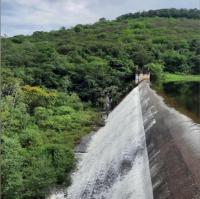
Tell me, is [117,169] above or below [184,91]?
below

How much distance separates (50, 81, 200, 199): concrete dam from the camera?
33.0ft

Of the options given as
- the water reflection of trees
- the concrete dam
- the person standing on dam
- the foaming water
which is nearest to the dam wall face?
the concrete dam

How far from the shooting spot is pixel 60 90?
35.5 m

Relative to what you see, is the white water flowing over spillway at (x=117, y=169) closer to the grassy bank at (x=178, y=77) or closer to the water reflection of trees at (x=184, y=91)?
the water reflection of trees at (x=184, y=91)

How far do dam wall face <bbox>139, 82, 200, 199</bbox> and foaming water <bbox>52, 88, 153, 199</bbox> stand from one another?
378 millimetres

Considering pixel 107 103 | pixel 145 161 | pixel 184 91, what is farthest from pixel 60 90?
pixel 145 161

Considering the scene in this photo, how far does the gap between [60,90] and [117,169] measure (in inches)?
845

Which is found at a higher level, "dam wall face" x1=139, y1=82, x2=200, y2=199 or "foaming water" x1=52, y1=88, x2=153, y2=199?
"dam wall face" x1=139, y1=82, x2=200, y2=199

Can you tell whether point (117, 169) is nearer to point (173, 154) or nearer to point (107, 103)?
point (173, 154)

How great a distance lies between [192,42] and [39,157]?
35567 mm

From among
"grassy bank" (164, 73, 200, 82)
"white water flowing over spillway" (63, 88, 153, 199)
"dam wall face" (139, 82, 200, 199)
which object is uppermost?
"grassy bank" (164, 73, 200, 82)

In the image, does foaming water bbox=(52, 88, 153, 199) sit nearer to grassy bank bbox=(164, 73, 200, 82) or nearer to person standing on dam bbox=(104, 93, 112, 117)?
person standing on dam bbox=(104, 93, 112, 117)

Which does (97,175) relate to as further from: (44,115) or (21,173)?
(44,115)

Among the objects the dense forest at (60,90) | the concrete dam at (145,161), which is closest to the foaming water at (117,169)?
the concrete dam at (145,161)
